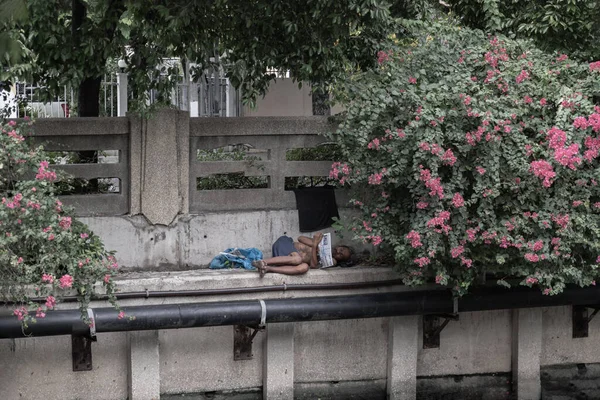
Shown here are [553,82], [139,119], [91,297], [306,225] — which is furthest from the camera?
[306,225]

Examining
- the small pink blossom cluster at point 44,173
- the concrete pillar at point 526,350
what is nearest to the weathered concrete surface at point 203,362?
the small pink blossom cluster at point 44,173

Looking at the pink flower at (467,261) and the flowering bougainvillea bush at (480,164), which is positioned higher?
the flowering bougainvillea bush at (480,164)

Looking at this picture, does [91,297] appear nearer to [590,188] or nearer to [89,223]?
[89,223]

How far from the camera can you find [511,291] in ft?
33.3

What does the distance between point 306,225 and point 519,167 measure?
276cm

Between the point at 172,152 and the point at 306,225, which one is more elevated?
the point at 172,152

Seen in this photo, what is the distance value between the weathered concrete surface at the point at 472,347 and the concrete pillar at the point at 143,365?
3052mm

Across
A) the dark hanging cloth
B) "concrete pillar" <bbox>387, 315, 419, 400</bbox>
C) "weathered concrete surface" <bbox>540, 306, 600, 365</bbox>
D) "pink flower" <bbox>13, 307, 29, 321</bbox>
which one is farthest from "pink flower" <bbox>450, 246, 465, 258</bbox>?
"pink flower" <bbox>13, 307, 29, 321</bbox>

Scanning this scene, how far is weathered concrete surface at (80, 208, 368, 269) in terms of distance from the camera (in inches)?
399

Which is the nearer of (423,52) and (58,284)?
(58,284)

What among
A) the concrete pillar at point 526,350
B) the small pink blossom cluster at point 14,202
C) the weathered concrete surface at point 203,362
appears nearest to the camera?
the small pink blossom cluster at point 14,202

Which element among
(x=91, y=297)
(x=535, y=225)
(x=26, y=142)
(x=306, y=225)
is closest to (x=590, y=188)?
(x=535, y=225)

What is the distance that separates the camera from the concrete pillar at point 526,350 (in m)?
10.8

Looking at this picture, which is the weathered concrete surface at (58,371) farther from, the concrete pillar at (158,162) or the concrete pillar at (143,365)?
the concrete pillar at (158,162)
